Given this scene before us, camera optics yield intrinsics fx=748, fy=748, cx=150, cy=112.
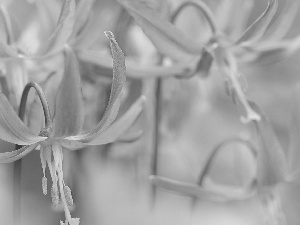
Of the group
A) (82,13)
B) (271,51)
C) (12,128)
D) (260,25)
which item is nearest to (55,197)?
(12,128)

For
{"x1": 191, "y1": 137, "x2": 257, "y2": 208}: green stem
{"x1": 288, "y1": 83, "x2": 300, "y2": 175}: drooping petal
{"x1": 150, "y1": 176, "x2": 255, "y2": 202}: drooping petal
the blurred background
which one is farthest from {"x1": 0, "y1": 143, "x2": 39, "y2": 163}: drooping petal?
{"x1": 288, "y1": 83, "x2": 300, "y2": 175}: drooping petal

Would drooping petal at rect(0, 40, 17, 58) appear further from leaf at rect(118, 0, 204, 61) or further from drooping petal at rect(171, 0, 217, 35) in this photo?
drooping petal at rect(171, 0, 217, 35)

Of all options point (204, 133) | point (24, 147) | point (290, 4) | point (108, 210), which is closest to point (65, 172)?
point (108, 210)

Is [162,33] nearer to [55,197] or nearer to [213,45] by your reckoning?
[213,45]

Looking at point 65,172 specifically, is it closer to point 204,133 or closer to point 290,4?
point 290,4

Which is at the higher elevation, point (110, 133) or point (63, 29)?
point (63, 29)

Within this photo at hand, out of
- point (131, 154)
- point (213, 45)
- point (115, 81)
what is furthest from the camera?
point (131, 154)
